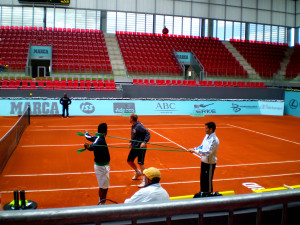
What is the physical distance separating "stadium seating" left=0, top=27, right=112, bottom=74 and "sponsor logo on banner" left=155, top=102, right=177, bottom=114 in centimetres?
982

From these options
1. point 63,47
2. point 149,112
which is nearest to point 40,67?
point 63,47

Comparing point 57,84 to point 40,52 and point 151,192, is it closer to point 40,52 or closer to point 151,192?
point 40,52

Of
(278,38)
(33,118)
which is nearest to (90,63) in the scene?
(33,118)

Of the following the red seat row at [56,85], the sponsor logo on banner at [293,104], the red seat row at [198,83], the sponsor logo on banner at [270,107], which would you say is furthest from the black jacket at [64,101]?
the sponsor logo on banner at [293,104]

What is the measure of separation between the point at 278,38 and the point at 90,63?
1278 inches

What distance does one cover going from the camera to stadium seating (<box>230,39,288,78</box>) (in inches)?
1623

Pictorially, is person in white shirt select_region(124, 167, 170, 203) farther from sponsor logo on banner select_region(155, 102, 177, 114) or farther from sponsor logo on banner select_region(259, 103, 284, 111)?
sponsor logo on banner select_region(259, 103, 284, 111)

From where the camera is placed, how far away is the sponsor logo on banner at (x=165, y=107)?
2583 cm

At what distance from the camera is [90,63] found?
111 feet

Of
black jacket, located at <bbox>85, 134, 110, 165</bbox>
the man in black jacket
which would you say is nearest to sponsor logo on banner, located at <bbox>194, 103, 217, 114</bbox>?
the man in black jacket

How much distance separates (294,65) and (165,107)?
87.2 ft

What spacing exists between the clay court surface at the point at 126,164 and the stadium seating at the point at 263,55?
23.2m

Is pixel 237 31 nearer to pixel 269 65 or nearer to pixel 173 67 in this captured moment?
pixel 269 65

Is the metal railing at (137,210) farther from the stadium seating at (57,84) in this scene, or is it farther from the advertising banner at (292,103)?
the advertising banner at (292,103)
